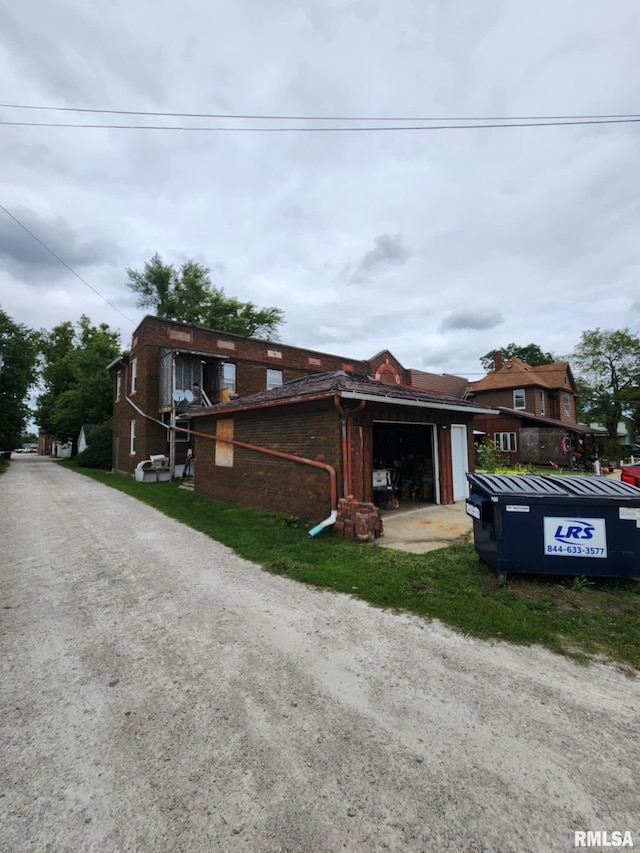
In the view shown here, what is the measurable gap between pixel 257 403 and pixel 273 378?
38.8 ft

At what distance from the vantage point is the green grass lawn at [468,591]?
3.36 metres

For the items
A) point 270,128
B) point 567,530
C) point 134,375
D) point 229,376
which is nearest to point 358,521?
point 567,530

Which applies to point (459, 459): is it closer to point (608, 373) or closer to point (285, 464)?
point (285, 464)

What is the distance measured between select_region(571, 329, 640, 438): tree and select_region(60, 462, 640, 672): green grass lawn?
121 ft

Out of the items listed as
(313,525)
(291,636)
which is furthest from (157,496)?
(291,636)

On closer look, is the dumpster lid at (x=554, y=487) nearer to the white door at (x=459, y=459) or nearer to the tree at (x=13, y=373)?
the white door at (x=459, y=459)

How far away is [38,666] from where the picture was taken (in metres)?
3.04

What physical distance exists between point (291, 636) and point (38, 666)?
206 centimetres

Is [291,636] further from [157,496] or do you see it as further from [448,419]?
[157,496]

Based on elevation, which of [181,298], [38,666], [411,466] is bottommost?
[38,666]

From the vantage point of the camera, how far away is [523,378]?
102ft

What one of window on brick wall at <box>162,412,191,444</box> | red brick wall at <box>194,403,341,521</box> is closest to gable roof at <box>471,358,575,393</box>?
window on brick wall at <box>162,412,191,444</box>

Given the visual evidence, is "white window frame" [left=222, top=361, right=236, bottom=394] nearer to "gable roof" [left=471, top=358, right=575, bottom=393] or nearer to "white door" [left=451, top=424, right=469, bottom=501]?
"white door" [left=451, top=424, right=469, bottom=501]

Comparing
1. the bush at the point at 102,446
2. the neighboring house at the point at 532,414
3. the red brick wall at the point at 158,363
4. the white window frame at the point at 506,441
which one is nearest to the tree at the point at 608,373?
the neighboring house at the point at 532,414
